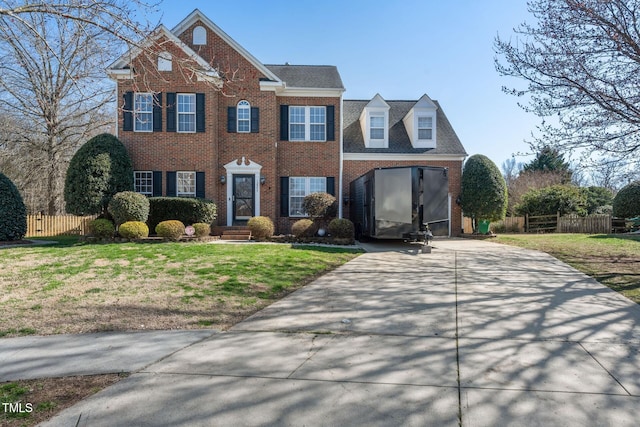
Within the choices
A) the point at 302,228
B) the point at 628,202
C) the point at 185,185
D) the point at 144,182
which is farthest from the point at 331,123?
the point at 628,202

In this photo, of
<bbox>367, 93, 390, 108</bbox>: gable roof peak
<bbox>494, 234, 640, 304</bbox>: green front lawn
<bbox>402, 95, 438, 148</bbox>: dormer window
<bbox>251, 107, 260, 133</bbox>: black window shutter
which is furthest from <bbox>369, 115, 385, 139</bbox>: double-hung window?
<bbox>494, 234, 640, 304</bbox>: green front lawn

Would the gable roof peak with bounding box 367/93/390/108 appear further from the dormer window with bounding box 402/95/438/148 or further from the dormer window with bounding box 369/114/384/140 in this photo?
the dormer window with bounding box 402/95/438/148

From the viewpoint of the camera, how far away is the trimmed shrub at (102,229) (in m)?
13.4

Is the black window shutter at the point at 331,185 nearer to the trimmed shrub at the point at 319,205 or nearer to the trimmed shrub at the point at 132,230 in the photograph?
the trimmed shrub at the point at 319,205

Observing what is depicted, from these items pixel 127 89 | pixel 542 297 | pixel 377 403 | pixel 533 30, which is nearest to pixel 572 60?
pixel 533 30

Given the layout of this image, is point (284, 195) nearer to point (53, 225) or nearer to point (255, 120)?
point (255, 120)

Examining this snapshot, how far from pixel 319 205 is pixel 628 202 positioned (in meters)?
16.2

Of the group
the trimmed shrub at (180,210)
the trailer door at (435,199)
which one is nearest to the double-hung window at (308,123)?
the trimmed shrub at (180,210)

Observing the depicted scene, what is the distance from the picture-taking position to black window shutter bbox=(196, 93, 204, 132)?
634 inches

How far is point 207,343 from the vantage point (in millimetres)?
4531

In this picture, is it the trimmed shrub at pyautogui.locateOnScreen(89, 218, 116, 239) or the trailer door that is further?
the trimmed shrub at pyautogui.locateOnScreen(89, 218, 116, 239)

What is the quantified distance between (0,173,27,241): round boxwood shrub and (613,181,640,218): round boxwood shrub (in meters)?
26.6

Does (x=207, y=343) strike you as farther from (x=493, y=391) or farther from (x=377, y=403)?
(x=493, y=391)

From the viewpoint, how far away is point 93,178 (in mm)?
14125
